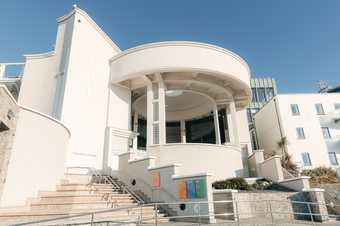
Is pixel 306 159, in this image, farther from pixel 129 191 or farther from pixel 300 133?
pixel 129 191

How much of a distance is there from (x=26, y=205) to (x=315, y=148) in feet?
78.0

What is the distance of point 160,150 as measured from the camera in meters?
14.7

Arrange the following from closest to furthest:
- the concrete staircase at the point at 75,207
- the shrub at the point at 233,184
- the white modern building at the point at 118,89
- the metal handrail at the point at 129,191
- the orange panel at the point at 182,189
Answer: the concrete staircase at the point at 75,207, the orange panel at the point at 182,189, the metal handrail at the point at 129,191, the shrub at the point at 233,184, the white modern building at the point at 118,89

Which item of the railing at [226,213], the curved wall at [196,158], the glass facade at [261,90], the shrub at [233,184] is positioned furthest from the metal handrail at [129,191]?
the glass facade at [261,90]

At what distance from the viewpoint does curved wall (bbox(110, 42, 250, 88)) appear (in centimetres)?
1588

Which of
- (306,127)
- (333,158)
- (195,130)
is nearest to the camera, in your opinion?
(333,158)

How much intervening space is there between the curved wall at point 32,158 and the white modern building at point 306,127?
1972cm

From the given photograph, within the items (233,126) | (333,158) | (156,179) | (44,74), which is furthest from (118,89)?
(333,158)

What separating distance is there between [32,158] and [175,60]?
10515 mm

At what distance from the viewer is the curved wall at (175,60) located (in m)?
15.9

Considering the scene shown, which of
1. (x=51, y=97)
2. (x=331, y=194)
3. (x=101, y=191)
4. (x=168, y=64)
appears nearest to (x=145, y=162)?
(x=101, y=191)

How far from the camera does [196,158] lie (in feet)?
47.8

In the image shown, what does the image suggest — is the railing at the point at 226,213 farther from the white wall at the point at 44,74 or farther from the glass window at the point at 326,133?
the glass window at the point at 326,133

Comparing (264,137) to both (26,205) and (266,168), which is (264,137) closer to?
(266,168)
